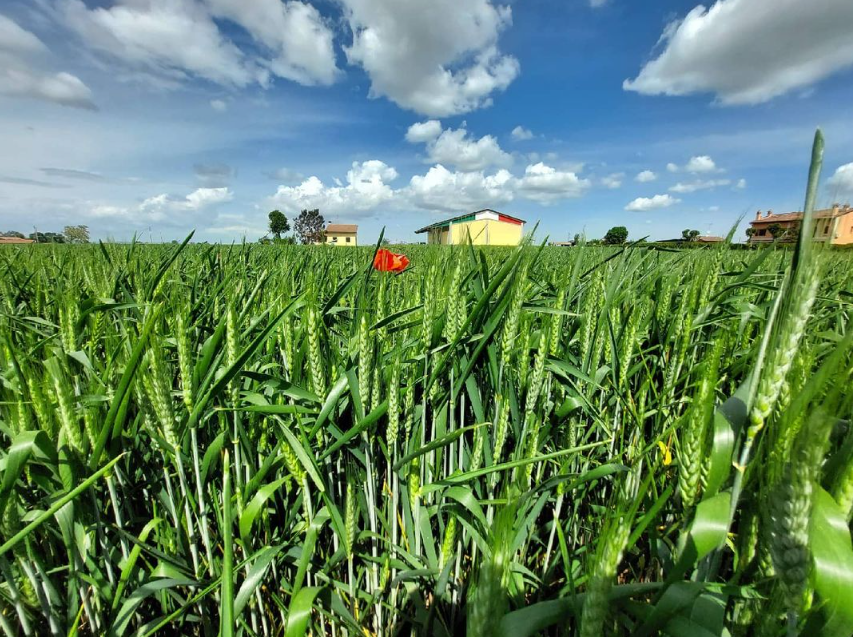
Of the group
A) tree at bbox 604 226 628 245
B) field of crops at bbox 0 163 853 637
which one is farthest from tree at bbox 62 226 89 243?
tree at bbox 604 226 628 245

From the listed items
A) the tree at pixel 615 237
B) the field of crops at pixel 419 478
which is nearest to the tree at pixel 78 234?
the field of crops at pixel 419 478

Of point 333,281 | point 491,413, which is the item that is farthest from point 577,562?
point 333,281

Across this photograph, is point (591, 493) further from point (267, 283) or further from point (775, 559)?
point (267, 283)

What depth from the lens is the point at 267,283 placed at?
1.83m

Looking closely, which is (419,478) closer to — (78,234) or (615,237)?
(78,234)

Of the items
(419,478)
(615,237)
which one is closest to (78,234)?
(419,478)

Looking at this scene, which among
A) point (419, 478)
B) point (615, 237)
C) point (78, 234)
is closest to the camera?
point (419, 478)

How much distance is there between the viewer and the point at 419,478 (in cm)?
109

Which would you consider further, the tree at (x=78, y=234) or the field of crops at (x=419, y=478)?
the tree at (x=78, y=234)

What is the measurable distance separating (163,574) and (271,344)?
67cm

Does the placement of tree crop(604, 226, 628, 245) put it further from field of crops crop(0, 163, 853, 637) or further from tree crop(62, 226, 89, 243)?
tree crop(62, 226, 89, 243)

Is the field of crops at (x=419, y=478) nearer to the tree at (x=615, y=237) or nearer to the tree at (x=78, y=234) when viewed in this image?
the tree at (x=615, y=237)

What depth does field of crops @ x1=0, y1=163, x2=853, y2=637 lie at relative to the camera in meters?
0.54

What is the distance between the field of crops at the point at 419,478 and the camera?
0.54m
